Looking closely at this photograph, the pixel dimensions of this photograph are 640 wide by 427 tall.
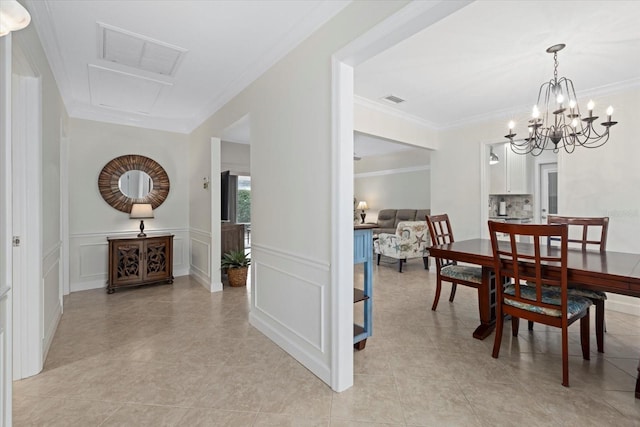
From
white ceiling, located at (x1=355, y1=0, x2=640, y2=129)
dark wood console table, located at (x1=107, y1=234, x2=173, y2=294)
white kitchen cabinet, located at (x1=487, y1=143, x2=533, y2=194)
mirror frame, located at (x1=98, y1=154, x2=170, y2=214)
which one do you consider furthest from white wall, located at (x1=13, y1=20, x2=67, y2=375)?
white kitchen cabinet, located at (x1=487, y1=143, x2=533, y2=194)

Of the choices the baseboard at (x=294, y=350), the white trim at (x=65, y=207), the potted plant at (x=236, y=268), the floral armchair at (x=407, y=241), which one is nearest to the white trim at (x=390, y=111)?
the floral armchair at (x=407, y=241)

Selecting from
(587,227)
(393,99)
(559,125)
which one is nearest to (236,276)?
(393,99)

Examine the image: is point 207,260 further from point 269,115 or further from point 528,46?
point 528,46

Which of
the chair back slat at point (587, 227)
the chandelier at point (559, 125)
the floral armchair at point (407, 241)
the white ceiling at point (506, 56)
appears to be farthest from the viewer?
the floral armchair at point (407, 241)

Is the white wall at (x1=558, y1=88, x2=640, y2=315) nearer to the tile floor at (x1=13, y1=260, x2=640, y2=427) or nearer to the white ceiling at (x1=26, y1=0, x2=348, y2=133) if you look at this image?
the tile floor at (x1=13, y1=260, x2=640, y2=427)

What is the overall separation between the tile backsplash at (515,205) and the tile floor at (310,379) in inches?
134

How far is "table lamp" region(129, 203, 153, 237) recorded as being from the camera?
4251 mm

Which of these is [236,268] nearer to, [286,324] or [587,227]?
[286,324]

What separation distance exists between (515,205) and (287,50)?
19.7ft

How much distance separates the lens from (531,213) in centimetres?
619

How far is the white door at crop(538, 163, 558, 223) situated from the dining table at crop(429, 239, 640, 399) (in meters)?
4.09

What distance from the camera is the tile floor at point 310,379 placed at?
5.48 ft

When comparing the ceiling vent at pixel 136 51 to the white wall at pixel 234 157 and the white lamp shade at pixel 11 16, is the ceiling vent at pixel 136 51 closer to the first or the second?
the white lamp shade at pixel 11 16

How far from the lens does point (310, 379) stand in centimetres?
204
